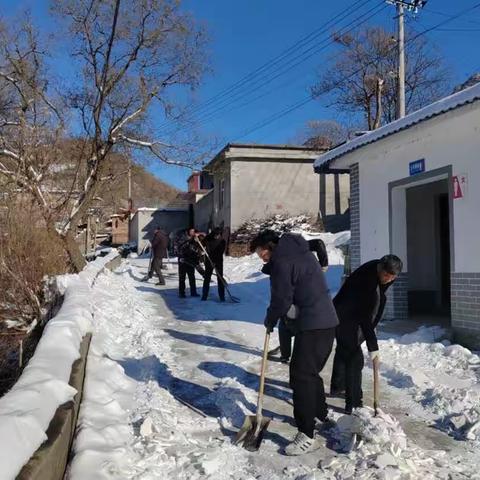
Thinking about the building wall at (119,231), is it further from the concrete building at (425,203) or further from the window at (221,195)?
the concrete building at (425,203)

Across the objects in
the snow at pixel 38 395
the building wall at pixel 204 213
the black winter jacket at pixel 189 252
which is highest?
the building wall at pixel 204 213

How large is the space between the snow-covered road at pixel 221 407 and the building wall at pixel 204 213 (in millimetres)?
22690

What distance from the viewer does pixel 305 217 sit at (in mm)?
27078

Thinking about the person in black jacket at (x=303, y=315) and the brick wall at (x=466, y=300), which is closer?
the person in black jacket at (x=303, y=315)

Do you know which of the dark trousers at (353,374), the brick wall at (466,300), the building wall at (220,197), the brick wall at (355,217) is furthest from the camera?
the building wall at (220,197)

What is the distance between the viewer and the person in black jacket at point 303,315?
15.0 feet

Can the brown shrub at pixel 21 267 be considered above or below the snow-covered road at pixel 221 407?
above

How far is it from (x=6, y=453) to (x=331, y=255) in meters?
18.4

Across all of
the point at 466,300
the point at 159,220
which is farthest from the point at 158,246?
the point at 159,220

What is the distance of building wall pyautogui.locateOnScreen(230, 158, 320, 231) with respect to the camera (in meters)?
27.0

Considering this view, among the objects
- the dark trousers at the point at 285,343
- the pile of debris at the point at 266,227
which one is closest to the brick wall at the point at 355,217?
the dark trousers at the point at 285,343

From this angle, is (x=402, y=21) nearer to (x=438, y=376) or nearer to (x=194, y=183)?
(x=438, y=376)

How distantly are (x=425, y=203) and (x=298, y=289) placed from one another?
7.66m

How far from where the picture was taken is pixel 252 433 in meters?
4.66
